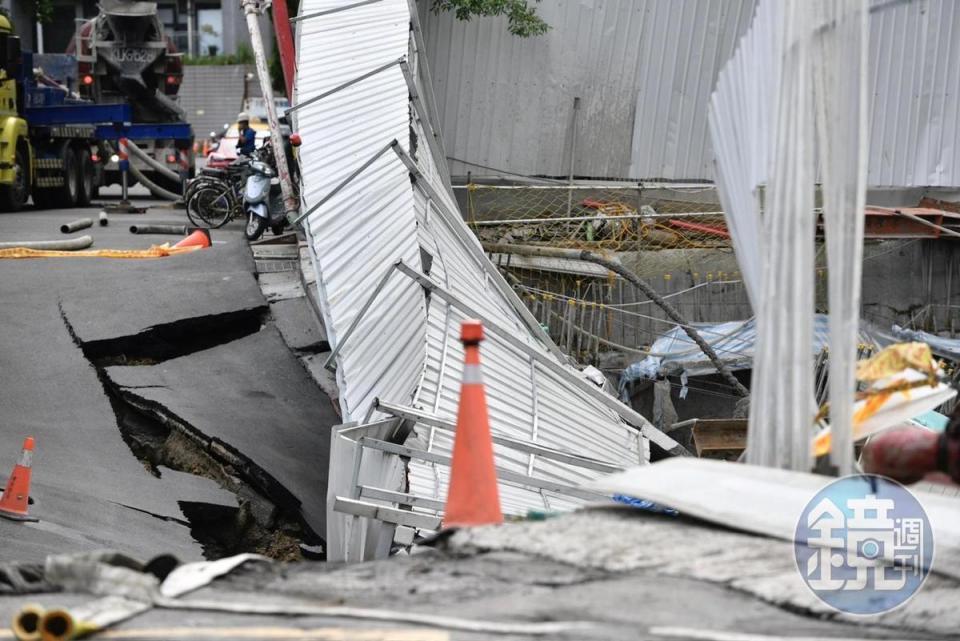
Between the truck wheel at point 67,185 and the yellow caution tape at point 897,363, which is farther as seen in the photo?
the truck wheel at point 67,185

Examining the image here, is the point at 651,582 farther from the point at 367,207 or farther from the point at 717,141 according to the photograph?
the point at 367,207

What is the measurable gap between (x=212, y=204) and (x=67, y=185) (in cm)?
551

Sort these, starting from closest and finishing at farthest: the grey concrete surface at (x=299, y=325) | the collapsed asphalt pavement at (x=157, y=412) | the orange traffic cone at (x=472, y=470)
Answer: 1. the orange traffic cone at (x=472, y=470)
2. the collapsed asphalt pavement at (x=157, y=412)
3. the grey concrete surface at (x=299, y=325)

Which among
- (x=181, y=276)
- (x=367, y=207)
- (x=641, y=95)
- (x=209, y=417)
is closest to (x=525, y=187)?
(x=641, y=95)

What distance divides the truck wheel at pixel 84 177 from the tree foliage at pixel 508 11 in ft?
27.6

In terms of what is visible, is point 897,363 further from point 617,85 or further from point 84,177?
point 84,177

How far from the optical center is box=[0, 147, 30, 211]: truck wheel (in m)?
19.5

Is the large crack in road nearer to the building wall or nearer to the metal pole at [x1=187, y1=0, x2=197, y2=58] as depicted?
the building wall

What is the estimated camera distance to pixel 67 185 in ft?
70.0

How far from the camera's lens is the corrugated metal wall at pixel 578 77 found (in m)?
17.2

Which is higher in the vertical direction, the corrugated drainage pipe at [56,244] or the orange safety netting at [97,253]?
the corrugated drainage pipe at [56,244]

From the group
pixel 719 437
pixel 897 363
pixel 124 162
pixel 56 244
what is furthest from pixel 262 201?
pixel 897 363

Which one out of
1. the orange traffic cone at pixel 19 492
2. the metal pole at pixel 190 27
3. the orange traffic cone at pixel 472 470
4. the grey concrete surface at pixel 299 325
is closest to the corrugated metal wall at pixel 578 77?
the grey concrete surface at pixel 299 325

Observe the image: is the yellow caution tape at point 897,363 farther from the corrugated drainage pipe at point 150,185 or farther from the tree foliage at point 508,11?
the corrugated drainage pipe at point 150,185
